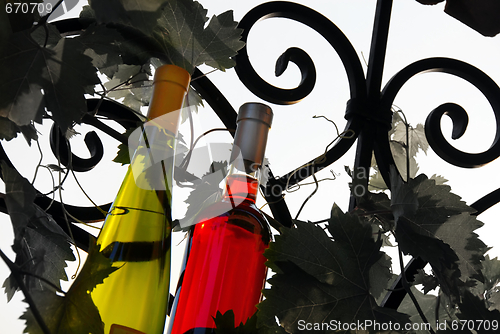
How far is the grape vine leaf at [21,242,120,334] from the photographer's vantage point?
25 centimetres

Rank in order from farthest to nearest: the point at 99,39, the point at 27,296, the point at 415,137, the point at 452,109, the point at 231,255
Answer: the point at 415,137
the point at 452,109
the point at 231,255
the point at 99,39
the point at 27,296

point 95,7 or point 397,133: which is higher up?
point 397,133

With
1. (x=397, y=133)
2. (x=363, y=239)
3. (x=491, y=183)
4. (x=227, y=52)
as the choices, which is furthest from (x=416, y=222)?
(x=491, y=183)

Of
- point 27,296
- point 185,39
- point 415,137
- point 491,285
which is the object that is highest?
point 415,137

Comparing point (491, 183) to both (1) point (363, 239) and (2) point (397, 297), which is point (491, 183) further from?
(1) point (363, 239)

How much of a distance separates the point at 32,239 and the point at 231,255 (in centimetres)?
19

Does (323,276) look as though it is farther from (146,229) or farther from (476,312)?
(146,229)

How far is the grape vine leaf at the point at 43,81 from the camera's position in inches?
10.5

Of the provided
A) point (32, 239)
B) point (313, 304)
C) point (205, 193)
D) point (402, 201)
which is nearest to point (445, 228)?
point (402, 201)

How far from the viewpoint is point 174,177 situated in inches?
18.0

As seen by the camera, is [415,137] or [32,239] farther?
[415,137]

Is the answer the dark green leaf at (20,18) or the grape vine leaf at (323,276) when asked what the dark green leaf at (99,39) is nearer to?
the dark green leaf at (20,18)

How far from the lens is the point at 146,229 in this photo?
18.8 inches

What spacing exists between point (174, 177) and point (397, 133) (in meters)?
0.44
